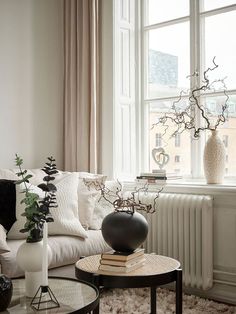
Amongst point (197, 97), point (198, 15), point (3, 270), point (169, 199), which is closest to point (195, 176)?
point (169, 199)

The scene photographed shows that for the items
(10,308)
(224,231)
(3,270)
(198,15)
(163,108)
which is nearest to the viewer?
(10,308)

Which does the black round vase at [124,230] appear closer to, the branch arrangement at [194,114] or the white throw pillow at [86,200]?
the white throw pillow at [86,200]

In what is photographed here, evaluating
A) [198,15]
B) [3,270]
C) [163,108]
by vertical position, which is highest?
[198,15]

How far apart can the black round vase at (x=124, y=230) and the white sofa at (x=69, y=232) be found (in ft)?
2.28

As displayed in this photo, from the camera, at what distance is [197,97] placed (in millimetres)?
3715

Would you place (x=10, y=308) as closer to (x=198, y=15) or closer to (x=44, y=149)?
(x=44, y=149)

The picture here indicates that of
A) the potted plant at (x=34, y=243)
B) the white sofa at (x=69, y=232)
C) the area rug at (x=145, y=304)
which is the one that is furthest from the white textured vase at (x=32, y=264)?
the area rug at (x=145, y=304)

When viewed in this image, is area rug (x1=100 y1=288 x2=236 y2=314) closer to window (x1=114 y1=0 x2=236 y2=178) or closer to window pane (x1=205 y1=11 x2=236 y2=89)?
window (x1=114 y1=0 x2=236 y2=178)

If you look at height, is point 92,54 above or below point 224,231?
above

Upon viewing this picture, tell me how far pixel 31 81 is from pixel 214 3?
5.71 feet

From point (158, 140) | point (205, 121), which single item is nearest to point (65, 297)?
point (205, 121)

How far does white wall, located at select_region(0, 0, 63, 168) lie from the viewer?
3820mm

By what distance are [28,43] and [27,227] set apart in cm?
258

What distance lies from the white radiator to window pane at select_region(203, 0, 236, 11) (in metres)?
1.59
